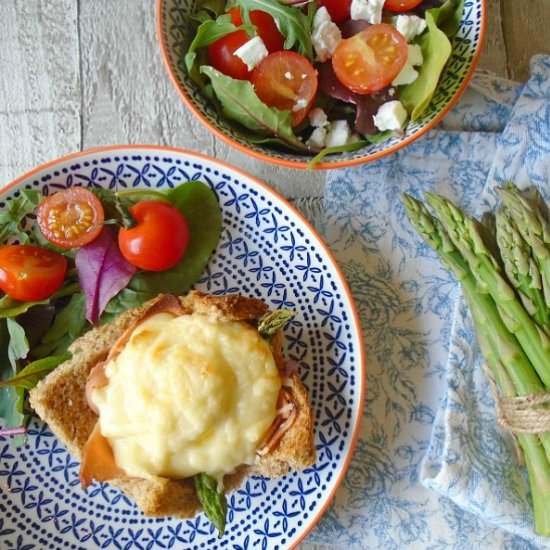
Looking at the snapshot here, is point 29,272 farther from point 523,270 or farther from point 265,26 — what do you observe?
point 523,270

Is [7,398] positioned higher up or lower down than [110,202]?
lower down

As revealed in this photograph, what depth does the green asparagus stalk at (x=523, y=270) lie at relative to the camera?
217 centimetres

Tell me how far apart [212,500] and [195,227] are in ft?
2.64

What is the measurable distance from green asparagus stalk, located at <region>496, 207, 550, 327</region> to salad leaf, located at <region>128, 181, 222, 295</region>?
33.2 inches

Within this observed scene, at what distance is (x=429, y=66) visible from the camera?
2.20m

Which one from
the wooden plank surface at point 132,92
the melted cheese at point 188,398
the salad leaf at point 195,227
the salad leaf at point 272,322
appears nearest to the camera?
the melted cheese at point 188,398

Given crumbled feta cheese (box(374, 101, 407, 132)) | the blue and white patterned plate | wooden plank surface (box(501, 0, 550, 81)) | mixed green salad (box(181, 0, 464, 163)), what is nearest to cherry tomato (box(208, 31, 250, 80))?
mixed green salad (box(181, 0, 464, 163))

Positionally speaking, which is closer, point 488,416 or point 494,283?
point 494,283

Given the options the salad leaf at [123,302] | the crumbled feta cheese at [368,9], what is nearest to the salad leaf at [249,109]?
the crumbled feta cheese at [368,9]

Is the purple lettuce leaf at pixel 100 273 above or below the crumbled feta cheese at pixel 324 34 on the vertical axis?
below

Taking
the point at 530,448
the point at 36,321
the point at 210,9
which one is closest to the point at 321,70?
the point at 210,9

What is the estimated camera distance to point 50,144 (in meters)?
2.56

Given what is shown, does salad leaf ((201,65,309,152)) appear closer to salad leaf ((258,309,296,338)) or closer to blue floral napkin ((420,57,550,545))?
salad leaf ((258,309,296,338))

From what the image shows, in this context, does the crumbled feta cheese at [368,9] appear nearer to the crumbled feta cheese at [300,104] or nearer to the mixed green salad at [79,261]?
the crumbled feta cheese at [300,104]
